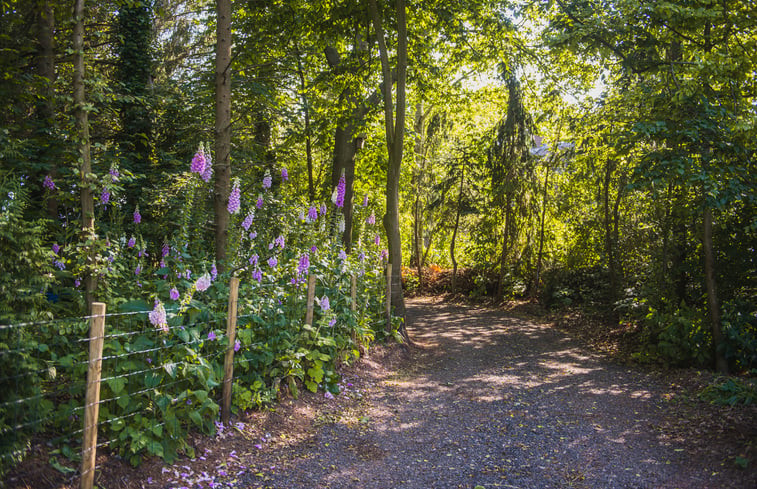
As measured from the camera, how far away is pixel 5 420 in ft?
9.46

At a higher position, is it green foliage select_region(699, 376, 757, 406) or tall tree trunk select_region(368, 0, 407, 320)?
tall tree trunk select_region(368, 0, 407, 320)

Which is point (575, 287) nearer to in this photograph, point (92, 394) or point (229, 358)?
point (229, 358)

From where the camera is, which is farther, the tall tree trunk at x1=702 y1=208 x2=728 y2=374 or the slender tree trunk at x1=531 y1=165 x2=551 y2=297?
the slender tree trunk at x1=531 y1=165 x2=551 y2=297

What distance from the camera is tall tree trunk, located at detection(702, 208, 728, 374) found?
6.80 m

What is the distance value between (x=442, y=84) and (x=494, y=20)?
2803 millimetres

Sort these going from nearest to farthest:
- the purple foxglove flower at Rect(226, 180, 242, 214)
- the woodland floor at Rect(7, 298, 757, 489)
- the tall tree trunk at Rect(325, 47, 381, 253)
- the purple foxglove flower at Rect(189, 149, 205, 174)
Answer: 1. the woodland floor at Rect(7, 298, 757, 489)
2. the purple foxglove flower at Rect(189, 149, 205, 174)
3. the purple foxglove flower at Rect(226, 180, 242, 214)
4. the tall tree trunk at Rect(325, 47, 381, 253)

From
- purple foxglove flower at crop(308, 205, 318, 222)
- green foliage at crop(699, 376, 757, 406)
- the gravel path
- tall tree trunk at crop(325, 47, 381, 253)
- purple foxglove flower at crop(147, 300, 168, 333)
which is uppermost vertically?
tall tree trunk at crop(325, 47, 381, 253)

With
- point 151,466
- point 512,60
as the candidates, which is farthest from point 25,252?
point 512,60

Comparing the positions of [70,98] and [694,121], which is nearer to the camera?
[70,98]

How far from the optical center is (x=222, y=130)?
18.6 ft

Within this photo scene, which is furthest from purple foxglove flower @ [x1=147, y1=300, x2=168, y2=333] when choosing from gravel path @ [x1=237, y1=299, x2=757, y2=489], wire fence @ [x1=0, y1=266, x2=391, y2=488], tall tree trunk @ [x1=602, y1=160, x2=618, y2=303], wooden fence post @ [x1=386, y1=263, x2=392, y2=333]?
tall tree trunk @ [x1=602, y1=160, x2=618, y2=303]

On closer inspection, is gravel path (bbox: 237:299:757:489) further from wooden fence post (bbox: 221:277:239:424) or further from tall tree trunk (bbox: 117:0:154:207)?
tall tree trunk (bbox: 117:0:154:207)

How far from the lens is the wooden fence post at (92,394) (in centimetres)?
300

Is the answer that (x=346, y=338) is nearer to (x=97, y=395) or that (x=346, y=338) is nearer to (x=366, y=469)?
(x=366, y=469)
